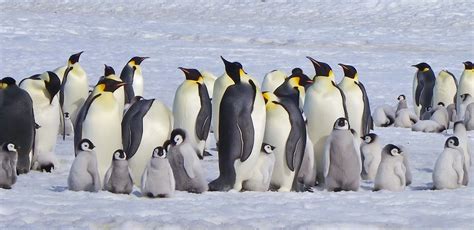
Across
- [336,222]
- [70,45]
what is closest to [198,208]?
[336,222]

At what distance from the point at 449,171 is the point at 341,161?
30.7 inches

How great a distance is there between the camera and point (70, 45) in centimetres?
1994

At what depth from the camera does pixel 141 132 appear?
21.9ft

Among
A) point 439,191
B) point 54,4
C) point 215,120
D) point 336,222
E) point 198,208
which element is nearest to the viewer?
point 336,222

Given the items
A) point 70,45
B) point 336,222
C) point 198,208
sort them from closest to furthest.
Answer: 1. point 336,222
2. point 198,208
3. point 70,45

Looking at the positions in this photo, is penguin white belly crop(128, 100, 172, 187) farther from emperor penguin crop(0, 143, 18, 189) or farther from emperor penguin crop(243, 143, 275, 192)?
emperor penguin crop(0, 143, 18, 189)

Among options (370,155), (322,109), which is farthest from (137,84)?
(370,155)

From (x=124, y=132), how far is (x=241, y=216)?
1.96 m

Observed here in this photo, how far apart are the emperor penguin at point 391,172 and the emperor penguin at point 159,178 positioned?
151 cm

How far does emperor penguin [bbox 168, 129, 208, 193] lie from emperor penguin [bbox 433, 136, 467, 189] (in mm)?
1647

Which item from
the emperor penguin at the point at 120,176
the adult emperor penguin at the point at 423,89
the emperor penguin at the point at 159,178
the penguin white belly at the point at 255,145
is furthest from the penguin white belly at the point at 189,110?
the adult emperor penguin at the point at 423,89

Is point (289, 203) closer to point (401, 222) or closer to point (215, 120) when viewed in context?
point (401, 222)

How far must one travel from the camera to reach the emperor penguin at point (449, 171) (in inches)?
258

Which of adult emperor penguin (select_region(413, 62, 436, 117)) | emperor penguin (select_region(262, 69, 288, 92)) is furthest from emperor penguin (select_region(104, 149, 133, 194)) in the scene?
adult emperor penguin (select_region(413, 62, 436, 117))
